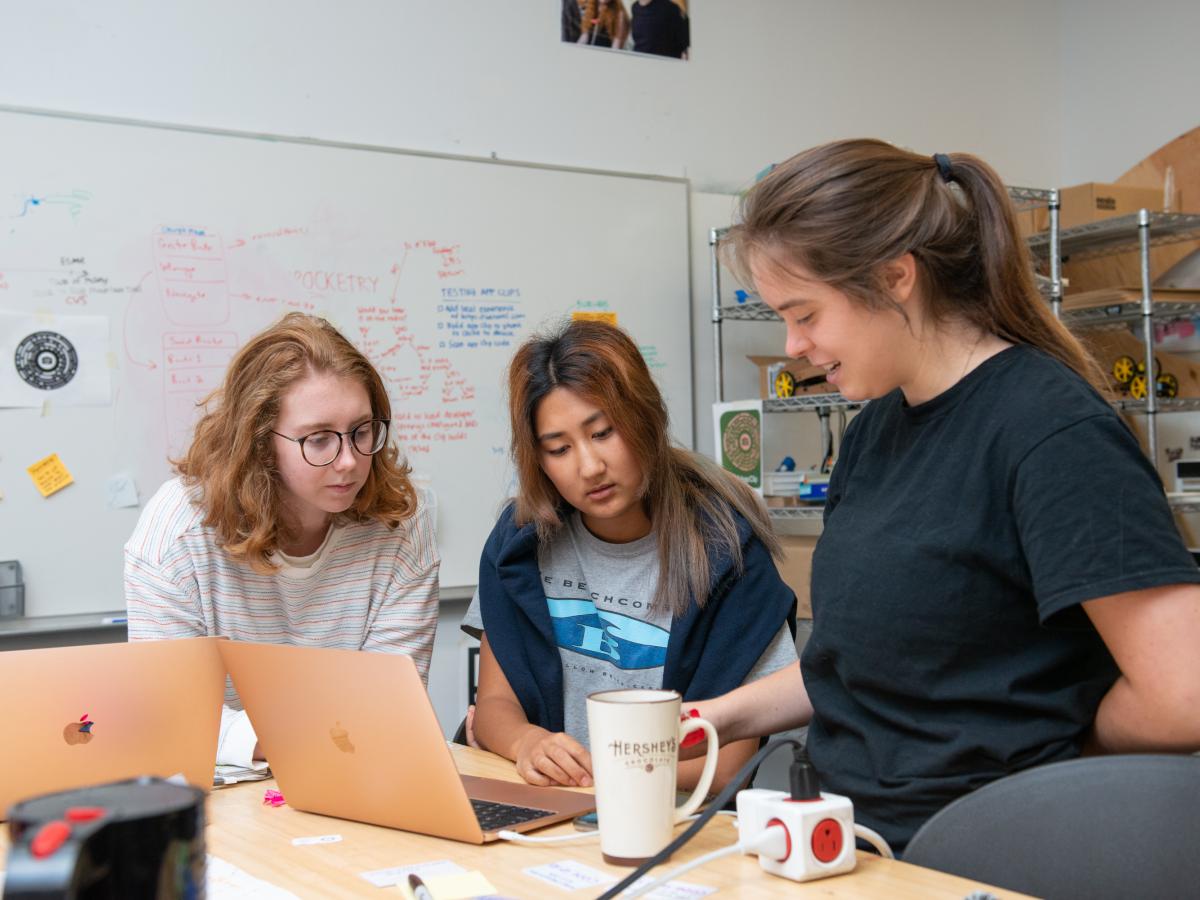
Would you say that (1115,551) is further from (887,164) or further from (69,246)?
(69,246)

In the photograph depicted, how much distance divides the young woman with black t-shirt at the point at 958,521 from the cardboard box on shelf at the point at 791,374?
2125 mm

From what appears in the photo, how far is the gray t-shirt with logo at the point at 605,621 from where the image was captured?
1529mm

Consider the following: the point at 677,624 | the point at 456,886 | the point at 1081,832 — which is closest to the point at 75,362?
the point at 677,624

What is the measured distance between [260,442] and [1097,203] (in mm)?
2900

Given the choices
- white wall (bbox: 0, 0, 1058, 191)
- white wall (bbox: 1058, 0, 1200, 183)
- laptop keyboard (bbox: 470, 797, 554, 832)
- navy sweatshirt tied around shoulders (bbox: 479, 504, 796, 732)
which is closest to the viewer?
laptop keyboard (bbox: 470, 797, 554, 832)

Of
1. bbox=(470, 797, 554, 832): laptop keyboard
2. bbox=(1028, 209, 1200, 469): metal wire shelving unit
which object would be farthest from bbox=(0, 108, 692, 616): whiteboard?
bbox=(470, 797, 554, 832): laptop keyboard

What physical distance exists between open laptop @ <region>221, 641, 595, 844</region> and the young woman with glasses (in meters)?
0.42

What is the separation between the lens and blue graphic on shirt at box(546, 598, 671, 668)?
153 cm

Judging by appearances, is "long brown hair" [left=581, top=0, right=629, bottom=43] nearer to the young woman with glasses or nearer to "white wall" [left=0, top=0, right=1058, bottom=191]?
"white wall" [left=0, top=0, right=1058, bottom=191]

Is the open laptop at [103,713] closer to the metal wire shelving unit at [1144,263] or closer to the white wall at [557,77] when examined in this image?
the white wall at [557,77]

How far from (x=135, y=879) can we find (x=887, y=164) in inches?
35.3

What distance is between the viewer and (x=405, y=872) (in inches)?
37.4

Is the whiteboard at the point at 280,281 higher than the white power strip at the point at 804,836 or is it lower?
higher

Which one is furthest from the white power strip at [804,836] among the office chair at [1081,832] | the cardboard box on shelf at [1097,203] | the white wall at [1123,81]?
the white wall at [1123,81]
